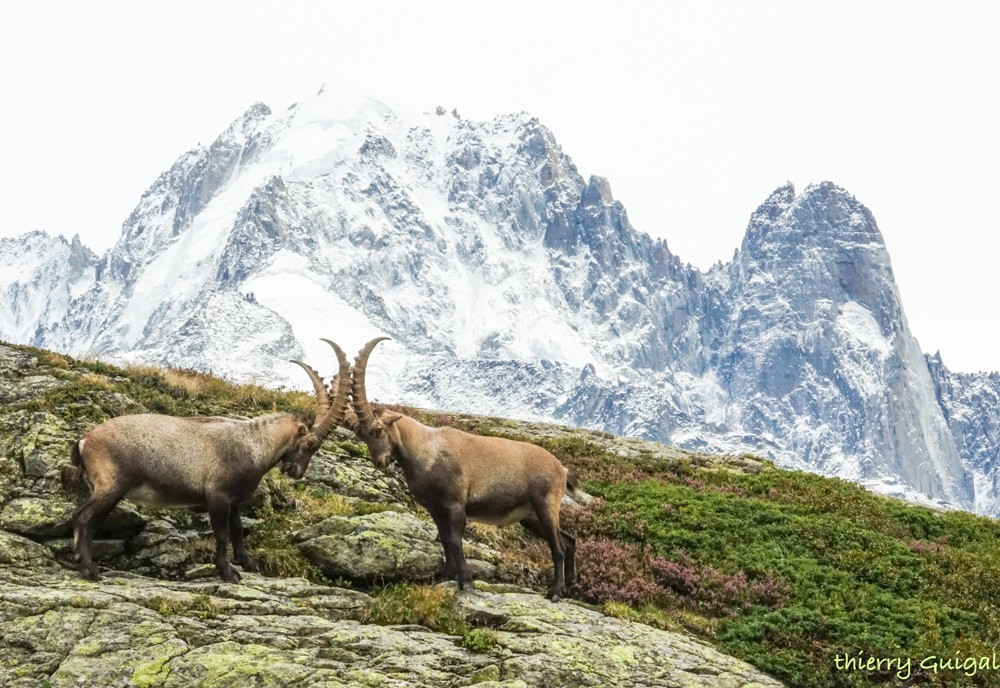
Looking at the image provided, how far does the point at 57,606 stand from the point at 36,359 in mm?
12098

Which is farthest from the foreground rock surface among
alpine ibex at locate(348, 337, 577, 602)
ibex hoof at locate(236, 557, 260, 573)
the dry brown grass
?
the dry brown grass

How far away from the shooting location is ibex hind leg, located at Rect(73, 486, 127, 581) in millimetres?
10062

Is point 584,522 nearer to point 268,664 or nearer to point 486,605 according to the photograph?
point 486,605

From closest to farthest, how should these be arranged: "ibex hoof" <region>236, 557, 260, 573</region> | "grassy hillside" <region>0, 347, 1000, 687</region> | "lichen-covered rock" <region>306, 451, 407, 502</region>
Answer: "ibex hoof" <region>236, 557, 260, 573</region>
"grassy hillside" <region>0, 347, 1000, 687</region>
"lichen-covered rock" <region>306, 451, 407, 502</region>

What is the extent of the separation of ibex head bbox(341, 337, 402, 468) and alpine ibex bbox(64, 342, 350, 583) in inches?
8.4

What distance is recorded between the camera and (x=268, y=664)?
339 inches

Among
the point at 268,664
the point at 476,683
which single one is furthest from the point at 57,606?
the point at 476,683

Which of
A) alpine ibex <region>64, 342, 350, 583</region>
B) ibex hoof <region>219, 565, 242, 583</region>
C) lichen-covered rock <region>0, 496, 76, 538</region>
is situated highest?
alpine ibex <region>64, 342, 350, 583</region>

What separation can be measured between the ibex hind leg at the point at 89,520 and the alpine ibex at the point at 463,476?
11.0ft

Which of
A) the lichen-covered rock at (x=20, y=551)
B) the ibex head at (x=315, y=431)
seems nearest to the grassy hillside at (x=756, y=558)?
the ibex head at (x=315, y=431)

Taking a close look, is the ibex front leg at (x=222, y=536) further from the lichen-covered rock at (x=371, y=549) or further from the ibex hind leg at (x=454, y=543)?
the ibex hind leg at (x=454, y=543)

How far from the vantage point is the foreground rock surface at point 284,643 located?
8.32 metres
